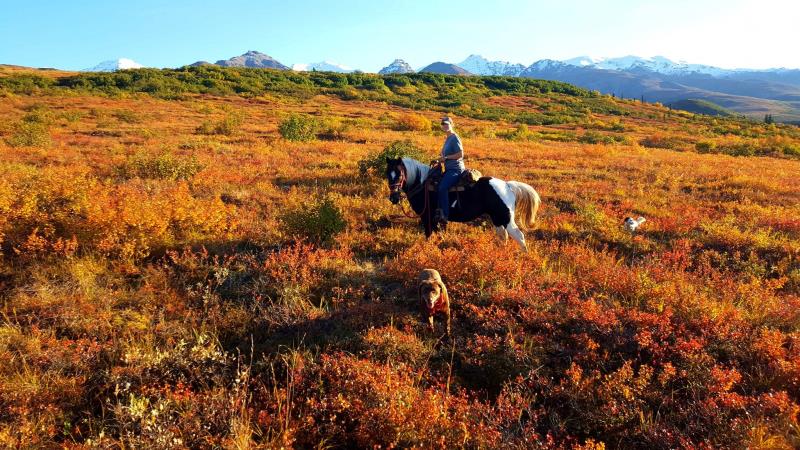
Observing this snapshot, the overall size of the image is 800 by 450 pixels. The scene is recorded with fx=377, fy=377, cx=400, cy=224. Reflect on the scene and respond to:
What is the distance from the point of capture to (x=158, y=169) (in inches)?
444

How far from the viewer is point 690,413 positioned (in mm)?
3508

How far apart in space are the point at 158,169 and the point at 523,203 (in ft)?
34.3

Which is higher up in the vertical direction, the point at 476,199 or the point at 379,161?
the point at 379,161

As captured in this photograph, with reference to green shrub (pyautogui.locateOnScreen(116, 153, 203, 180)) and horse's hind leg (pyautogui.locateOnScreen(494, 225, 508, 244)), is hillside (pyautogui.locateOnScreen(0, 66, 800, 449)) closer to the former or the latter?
green shrub (pyautogui.locateOnScreen(116, 153, 203, 180))

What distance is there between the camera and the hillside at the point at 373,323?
3367 millimetres

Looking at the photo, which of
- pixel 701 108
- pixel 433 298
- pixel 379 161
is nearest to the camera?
pixel 433 298

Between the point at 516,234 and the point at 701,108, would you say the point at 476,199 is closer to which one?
the point at 516,234

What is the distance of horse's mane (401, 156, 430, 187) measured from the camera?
7266mm

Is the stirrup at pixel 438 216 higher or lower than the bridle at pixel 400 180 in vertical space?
lower

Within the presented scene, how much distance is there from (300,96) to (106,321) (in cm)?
5045

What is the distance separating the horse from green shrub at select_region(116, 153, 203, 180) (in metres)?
7.47

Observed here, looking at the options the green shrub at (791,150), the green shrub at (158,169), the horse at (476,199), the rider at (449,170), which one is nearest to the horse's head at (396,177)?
the horse at (476,199)

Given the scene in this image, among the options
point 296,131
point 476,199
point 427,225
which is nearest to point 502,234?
point 476,199

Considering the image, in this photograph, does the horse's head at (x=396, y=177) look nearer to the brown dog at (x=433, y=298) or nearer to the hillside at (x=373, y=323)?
the hillside at (x=373, y=323)
